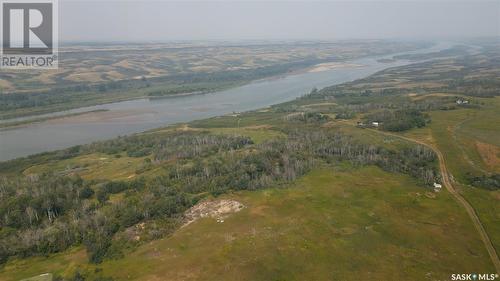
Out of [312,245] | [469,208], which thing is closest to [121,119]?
[312,245]

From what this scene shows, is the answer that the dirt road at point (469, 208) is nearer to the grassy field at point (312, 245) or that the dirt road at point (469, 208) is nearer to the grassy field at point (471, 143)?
the grassy field at point (471, 143)

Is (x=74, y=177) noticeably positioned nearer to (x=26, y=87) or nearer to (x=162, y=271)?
(x=162, y=271)

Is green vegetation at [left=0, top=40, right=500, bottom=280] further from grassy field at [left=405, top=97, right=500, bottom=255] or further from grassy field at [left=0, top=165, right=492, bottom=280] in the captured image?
grassy field at [left=405, top=97, right=500, bottom=255]

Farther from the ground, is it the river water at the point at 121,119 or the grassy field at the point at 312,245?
the river water at the point at 121,119

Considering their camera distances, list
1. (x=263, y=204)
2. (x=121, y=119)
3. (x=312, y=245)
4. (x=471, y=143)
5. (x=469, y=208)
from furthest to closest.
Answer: (x=121, y=119) → (x=471, y=143) → (x=263, y=204) → (x=469, y=208) → (x=312, y=245)

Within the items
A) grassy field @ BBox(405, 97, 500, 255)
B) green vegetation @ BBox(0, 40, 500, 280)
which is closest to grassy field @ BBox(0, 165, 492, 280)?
green vegetation @ BBox(0, 40, 500, 280)

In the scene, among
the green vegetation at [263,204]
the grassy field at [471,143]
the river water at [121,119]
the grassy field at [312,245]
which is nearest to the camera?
the grassy field at [312,245]

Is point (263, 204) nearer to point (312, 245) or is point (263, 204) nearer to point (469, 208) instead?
point (312, 245)

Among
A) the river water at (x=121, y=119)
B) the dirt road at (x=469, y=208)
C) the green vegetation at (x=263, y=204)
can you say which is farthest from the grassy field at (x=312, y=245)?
the river water at (x=121, y=119)
